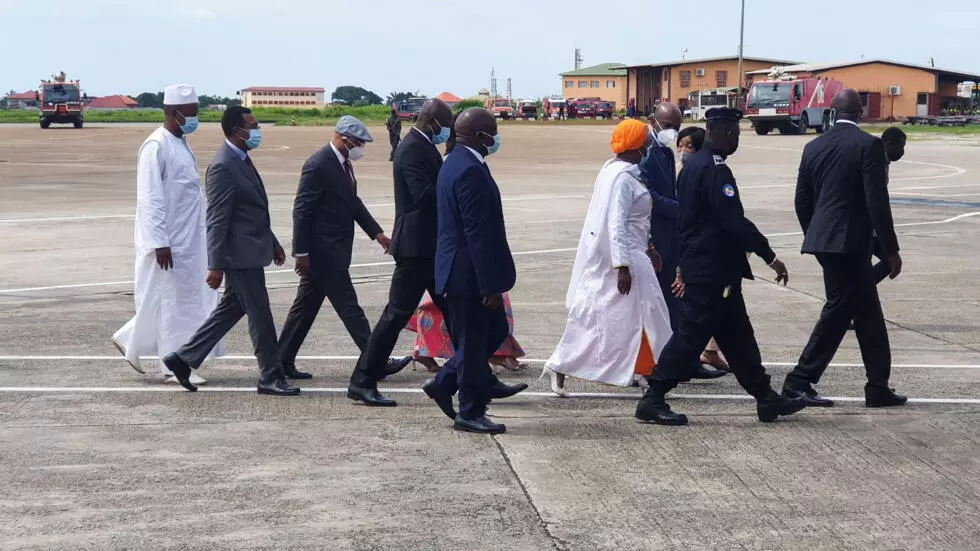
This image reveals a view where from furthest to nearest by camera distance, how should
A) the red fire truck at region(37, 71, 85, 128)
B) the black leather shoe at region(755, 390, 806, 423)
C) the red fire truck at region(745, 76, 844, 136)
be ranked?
the red fire truck at region(37, 71, 85, 128) < the red fire truck at region(745, 76, 844, 136) < the black leather shoe at region(755, 390, 806, 423)

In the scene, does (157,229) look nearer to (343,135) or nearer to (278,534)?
(343,135)

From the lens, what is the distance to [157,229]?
838 cm

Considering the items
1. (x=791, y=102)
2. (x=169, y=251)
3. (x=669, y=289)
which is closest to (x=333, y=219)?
(x=169, y=251)

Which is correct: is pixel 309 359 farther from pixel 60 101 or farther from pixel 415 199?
pixel 60 101

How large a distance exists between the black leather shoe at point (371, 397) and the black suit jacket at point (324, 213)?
0.92 metres

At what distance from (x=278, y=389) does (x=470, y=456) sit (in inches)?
74.1

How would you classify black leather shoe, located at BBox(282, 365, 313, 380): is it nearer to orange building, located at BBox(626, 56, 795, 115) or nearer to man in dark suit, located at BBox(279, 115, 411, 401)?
man in dark suit, located at BBox(279, 115, 411, 401)

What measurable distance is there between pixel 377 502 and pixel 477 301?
1606 mm

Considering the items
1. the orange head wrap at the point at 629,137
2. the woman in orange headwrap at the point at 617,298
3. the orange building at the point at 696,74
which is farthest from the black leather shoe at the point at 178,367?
the orange building at the point at 696,74

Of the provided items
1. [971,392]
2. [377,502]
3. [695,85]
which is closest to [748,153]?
[971,392]

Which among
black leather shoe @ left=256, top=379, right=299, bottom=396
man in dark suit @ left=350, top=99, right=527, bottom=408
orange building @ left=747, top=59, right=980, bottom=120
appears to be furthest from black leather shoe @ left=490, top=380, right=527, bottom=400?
orange building @ left=747, top=59, right=980, bottom=120

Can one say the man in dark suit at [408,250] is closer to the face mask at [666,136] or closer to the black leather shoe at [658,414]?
the black leather shoe at [658,414]

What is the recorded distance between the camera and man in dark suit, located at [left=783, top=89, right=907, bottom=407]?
25.1 ft

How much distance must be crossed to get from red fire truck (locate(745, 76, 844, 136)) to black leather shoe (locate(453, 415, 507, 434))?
168 ft
